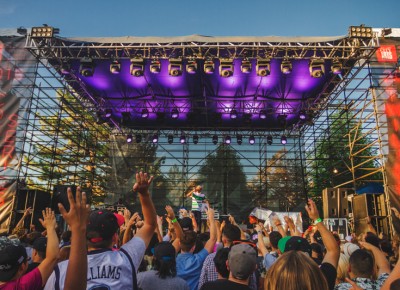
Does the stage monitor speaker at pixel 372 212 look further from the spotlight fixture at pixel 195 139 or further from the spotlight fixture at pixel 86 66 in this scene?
the spotlight fixture at pixel 86 66

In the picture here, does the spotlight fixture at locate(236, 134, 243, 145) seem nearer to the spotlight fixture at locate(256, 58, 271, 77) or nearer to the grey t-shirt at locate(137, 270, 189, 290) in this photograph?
the spotlight fixture at locate(256, 58, 271, 77)

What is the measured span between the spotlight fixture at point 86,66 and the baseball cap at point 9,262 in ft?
34.2

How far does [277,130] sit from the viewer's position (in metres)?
19.4

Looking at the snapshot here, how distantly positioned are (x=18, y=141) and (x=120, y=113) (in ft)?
18.7

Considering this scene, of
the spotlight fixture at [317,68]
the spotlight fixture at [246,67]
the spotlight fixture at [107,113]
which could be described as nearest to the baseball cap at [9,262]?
the spotlight fixture at [246,67]

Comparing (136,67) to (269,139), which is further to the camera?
(269,139)

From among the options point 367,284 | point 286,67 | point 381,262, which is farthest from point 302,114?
point 367,284

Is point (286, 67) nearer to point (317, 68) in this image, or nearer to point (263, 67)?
point (263, 67)

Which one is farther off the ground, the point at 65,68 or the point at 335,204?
the point at 65,68

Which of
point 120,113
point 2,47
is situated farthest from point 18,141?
point 120,113

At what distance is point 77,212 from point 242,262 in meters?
1.06

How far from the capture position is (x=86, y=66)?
11633mm

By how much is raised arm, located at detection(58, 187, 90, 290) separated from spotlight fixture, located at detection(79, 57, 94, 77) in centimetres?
1112

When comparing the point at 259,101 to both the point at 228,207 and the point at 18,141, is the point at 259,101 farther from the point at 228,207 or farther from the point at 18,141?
the point at 18,141
